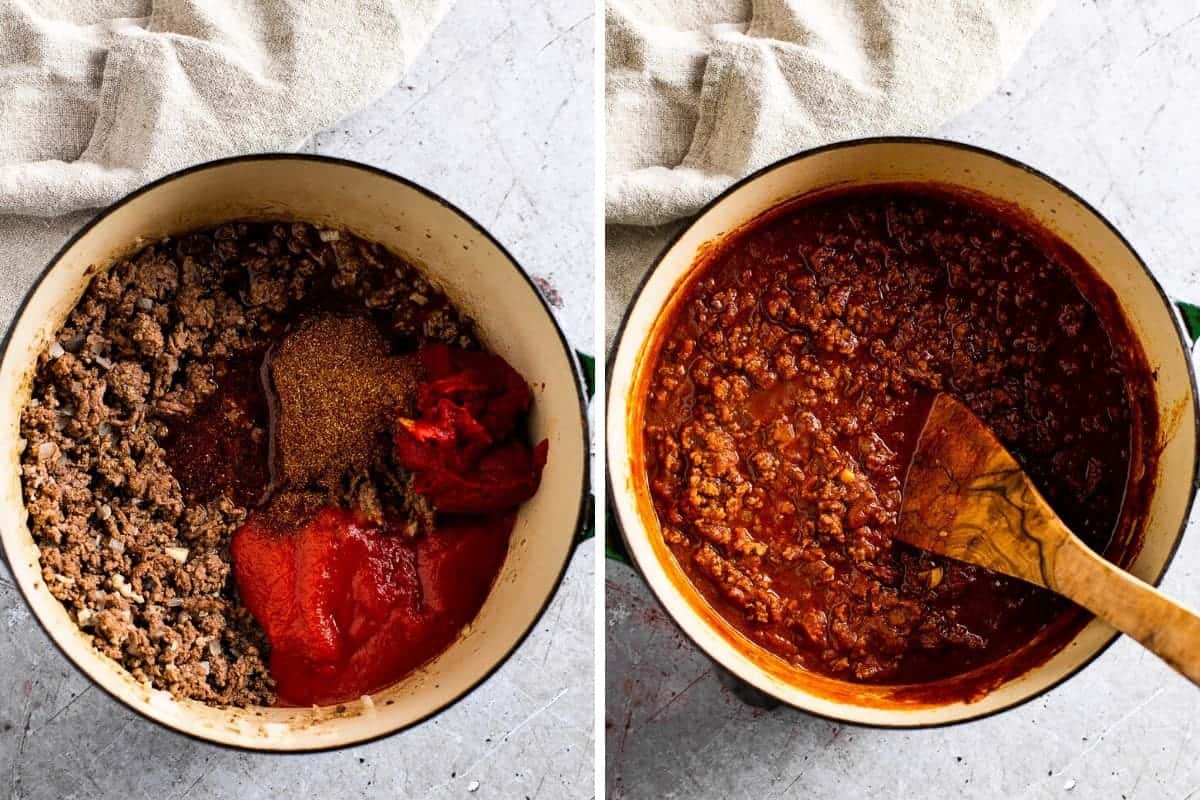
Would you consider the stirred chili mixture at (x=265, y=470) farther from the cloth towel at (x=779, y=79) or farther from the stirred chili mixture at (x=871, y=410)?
the cloth towel at (x=779, y=79)

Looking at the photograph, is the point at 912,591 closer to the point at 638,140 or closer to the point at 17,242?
the point at 638,140

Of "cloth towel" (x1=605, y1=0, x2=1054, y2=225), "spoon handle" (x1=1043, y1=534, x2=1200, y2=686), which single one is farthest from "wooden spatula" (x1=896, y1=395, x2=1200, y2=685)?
"cloth towel" (x1=605, y1=0, x2=1054, y2=225)

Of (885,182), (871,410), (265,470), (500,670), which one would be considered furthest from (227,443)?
(885,182)

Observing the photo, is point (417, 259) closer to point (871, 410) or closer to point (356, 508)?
point (356, 508)

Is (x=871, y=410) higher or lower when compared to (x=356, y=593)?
higher

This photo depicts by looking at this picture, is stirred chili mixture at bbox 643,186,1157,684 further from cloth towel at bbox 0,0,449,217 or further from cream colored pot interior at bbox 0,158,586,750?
cloth towel at bbox 0,0,449,217

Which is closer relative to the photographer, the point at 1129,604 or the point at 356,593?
the point at 1129,604

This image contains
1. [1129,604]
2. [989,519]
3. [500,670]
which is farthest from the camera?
[500,670]
